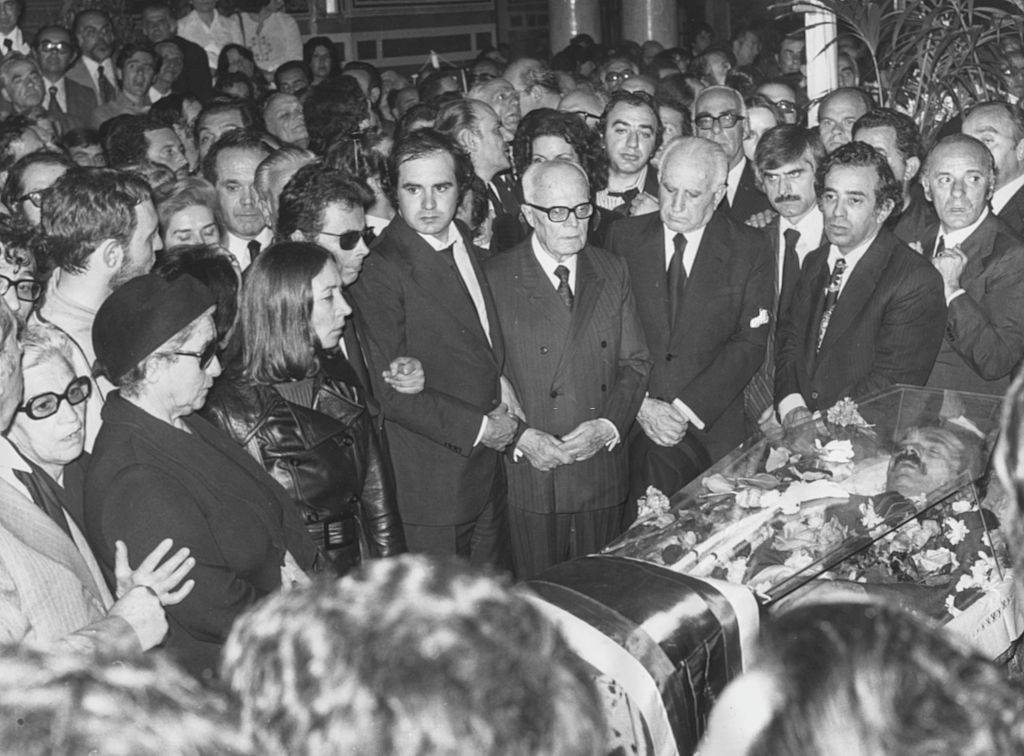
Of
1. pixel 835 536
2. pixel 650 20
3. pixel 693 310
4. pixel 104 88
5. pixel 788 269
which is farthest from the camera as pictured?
pixel 650 20

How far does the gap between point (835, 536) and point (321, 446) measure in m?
1.37

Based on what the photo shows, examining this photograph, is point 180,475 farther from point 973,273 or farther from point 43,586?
point 973,273

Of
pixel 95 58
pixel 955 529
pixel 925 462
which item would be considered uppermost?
pixel 95 58

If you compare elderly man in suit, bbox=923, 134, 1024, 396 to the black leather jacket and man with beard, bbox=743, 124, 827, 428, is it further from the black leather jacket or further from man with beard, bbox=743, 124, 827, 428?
the black leather jacket

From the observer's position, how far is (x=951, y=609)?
3.03m

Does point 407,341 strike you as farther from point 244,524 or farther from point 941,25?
point 941,25

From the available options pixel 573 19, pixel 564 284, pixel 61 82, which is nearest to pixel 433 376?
pixel 564 284

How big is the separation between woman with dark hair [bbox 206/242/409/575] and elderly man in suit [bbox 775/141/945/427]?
1492 millimetres

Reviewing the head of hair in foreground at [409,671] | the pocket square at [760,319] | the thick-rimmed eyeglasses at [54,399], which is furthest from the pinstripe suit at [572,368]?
the head of hair in foreground at [409,671]

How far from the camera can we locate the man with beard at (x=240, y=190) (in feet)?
17.0

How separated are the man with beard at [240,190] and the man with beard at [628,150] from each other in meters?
1.57

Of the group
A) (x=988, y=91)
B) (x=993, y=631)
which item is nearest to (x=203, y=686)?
(x=993, y=631)

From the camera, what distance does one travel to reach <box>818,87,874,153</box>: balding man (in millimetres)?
6012

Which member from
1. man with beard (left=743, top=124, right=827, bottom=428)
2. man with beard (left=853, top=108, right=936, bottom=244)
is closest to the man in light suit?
man with beard (left=743, top=124, right=827, bottom=428)
